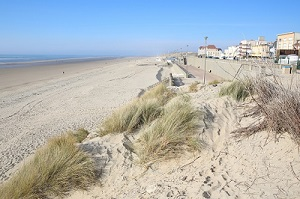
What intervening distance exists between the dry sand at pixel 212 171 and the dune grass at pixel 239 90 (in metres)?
1.45

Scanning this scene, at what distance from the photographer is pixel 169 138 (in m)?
4.16

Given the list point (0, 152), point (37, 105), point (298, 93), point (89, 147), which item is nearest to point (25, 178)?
point (89, 147)

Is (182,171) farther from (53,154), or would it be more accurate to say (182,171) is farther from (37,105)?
(37,105)

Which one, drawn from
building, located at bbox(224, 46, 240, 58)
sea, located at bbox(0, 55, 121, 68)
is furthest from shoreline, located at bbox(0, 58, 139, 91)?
building, located at bbox(224, 46, 240, 58)

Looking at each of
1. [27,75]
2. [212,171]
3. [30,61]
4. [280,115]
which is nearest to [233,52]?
[280,115]

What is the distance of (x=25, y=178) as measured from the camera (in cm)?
339

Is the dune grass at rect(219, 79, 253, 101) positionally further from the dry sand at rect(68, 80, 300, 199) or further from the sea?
the sea

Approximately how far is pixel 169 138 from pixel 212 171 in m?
0.90

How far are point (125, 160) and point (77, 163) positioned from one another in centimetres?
77

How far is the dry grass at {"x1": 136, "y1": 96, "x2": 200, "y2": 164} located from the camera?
4.05m

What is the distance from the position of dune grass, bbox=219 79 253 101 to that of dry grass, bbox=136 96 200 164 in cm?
178

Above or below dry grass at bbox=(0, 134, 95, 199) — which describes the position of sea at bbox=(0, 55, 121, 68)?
above

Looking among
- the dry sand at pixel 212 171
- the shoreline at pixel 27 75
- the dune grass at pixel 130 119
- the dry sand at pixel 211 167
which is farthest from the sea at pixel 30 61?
the dry sand at pixel 212 171

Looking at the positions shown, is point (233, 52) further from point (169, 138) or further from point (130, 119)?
point (169, 138)
